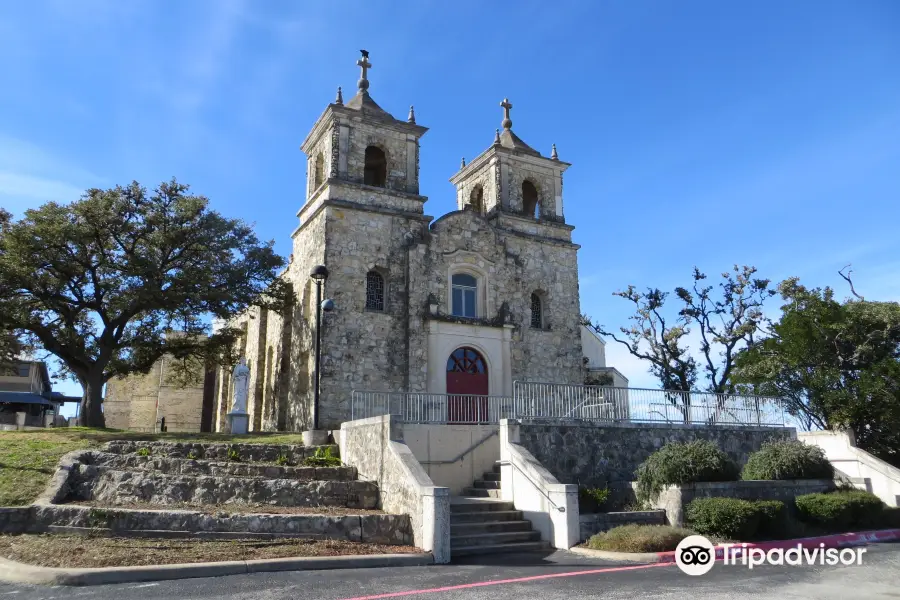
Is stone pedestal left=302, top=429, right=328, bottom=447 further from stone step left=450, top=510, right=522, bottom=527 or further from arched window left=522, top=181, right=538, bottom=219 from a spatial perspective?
arched window left=522, top=181, right=538, bottom=219

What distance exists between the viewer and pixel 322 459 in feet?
48.3

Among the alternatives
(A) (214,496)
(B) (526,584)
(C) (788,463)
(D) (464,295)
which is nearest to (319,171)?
(D) (464,295)

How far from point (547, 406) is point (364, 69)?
15.6 m

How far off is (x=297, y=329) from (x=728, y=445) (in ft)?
46.1

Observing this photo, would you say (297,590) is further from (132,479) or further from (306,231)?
(306,231)

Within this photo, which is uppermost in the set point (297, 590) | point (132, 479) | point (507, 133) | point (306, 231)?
point (507, 133)

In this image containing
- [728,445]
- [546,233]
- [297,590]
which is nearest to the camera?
[297,590]

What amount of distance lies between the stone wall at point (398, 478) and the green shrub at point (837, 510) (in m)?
8.08

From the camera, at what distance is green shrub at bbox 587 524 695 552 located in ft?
37.7

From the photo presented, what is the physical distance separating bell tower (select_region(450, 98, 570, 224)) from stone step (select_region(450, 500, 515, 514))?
46.7 ft

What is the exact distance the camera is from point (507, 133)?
28.2 m

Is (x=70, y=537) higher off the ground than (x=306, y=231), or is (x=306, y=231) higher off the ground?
(x=306, y=231)

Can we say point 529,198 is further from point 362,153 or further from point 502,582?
point 502,582

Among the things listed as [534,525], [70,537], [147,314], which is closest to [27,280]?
[147,314]
